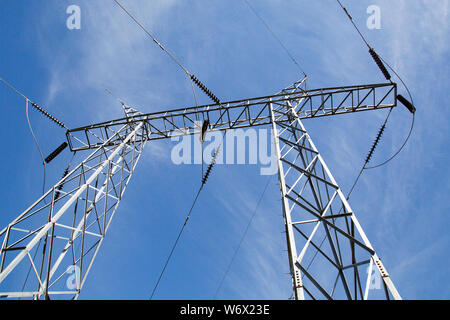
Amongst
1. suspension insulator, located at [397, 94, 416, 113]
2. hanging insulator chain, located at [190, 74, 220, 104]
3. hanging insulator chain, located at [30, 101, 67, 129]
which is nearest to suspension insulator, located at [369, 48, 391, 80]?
suspension insulator, located at [397, 94, 416, 113]

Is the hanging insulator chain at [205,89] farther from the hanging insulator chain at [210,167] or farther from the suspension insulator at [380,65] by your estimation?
the suspension insulator at [380,65]

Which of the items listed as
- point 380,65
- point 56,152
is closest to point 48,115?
point 56,152

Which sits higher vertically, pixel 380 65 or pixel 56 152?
pixel 380 65

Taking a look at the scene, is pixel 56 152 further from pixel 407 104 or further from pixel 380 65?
pixel 407 104

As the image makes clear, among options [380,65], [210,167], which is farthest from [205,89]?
[380,65]

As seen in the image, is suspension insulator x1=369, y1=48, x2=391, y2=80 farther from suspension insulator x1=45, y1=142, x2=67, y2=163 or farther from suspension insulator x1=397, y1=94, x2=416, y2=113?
suspension insulator x1=45, y1=142, x2=67, y2=163

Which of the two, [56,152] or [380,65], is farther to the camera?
[56,152]
